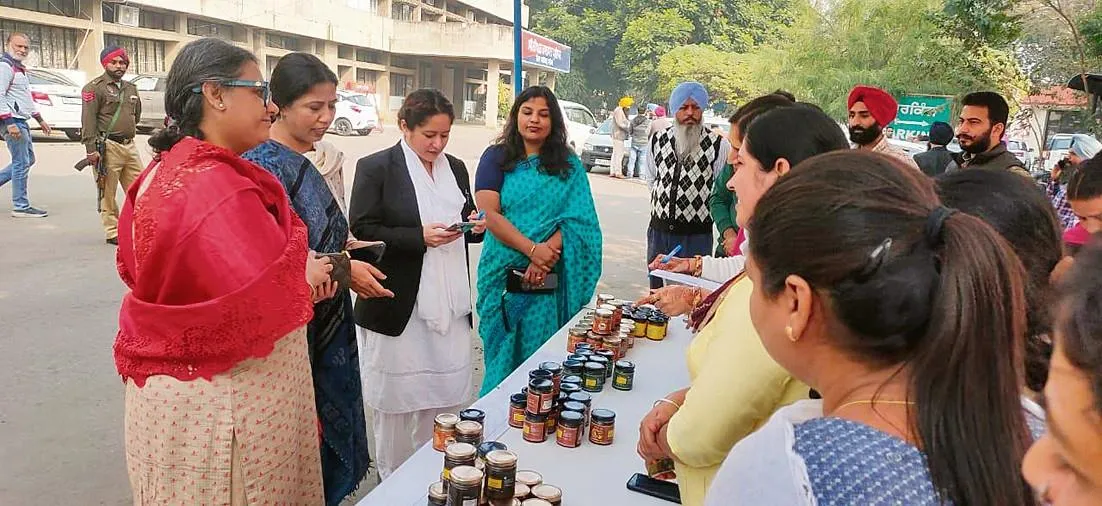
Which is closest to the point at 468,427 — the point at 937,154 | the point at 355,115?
the point at 937,154

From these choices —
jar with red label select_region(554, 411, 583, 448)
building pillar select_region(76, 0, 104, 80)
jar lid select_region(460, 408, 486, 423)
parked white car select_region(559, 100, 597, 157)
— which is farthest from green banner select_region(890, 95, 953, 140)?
building pillar select_region(76, 0, 104, 80)

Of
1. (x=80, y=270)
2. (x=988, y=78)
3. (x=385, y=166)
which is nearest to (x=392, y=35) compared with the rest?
(x=988, y=78)

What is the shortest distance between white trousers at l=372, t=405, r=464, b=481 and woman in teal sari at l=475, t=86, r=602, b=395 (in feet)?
1.12

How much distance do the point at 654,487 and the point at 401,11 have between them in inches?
1192

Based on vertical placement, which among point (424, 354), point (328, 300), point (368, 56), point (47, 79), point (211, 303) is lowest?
point (424, 354)

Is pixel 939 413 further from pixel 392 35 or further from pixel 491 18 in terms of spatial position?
pixel 491 18

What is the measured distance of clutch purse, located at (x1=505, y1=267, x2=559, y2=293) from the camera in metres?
3.17

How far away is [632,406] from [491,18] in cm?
3729

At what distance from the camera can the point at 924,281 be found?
0.84 metres

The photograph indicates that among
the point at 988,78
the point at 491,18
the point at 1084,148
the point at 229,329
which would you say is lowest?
the point at 229,329

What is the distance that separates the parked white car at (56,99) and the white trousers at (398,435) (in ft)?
40.2

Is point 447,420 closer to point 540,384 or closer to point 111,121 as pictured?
point 540,384

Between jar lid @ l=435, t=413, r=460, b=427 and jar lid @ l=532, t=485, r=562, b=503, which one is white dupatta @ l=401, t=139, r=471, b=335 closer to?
jar lid @ l=435, t=413, r=460, b=427

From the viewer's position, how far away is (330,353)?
2250mm
